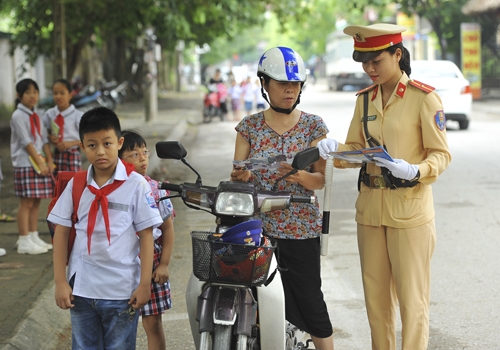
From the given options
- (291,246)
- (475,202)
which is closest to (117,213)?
(291,246)

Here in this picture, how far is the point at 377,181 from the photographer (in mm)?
3992

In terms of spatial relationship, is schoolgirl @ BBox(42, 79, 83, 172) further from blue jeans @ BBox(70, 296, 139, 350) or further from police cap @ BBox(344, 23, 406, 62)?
police cap @ BBox(344, 23, 406, 62)

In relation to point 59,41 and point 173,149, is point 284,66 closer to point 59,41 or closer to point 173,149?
point 173,149

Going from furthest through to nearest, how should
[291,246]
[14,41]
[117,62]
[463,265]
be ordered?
[117,62] → [14,41] → [463,265] → [291,246]

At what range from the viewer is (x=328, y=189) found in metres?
3.77

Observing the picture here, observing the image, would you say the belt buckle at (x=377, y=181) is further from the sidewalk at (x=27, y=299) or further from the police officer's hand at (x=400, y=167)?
the sidewalk at (x=27, y=299)

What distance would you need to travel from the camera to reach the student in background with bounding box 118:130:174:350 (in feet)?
13.1

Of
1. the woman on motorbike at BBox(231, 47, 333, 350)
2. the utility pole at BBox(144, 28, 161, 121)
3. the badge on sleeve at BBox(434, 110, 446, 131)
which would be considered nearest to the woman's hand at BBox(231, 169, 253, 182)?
the woman on motorbike at BBox(231, 47, 333, 350)

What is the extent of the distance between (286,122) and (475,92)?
2800 centimetres

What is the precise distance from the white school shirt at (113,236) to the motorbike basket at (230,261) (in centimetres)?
45

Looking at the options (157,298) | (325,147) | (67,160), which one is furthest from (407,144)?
(67,160)

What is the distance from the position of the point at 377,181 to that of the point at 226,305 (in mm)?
1099

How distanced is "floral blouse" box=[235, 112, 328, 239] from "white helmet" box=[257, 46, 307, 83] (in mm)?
250

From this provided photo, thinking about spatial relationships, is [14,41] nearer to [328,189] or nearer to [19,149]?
[19,149]
